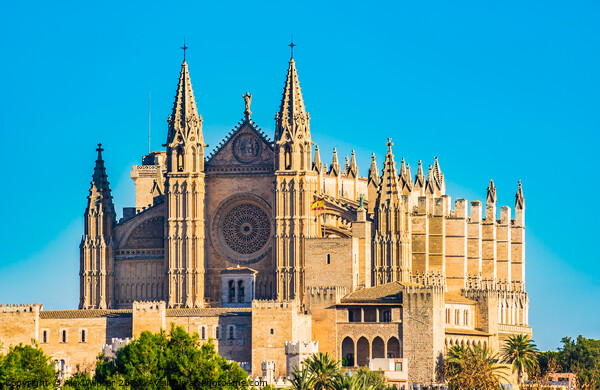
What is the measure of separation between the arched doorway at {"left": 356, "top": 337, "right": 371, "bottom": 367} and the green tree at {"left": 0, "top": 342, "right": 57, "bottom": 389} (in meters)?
21.7

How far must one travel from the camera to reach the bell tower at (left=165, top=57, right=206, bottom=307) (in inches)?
5399

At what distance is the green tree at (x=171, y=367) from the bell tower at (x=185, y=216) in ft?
70.8

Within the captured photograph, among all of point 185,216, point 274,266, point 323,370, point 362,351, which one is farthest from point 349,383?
point 185,216

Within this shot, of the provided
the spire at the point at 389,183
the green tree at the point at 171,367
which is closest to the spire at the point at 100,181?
the spire at the point at 389,183

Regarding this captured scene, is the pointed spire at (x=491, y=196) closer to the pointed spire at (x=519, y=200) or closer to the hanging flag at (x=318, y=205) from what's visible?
the pointed spire at (x=519, y=200)

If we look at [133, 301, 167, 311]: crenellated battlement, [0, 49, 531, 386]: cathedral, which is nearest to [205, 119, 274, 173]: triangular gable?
[0, 49, 531, 386]: cathedral

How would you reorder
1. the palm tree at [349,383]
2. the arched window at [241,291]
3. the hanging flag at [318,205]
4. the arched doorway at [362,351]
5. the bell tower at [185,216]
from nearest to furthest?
the palm tree at [349,383] → the arched doorway at [362,351] → the arched window at [241,291] → the hanging flag at [318,205] → the bell tower at [185,216]

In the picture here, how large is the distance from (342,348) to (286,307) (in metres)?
4.41

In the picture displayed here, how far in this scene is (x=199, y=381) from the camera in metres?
109

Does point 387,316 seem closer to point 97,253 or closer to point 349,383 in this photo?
point 349,383

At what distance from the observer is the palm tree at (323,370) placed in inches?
4577

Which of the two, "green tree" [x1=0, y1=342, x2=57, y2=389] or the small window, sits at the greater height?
the small window

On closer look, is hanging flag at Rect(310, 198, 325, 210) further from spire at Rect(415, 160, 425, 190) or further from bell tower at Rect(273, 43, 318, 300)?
spire at Rect(415, 160, 425, 190)

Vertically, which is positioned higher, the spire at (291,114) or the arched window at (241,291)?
the spire at (291,114)
